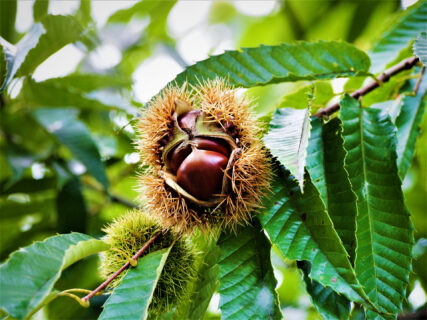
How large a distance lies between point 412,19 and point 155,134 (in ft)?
3.73

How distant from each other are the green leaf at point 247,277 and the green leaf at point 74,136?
0.90 meters

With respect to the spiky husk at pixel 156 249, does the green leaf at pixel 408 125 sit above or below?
above

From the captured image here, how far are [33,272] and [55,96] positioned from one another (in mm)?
1234

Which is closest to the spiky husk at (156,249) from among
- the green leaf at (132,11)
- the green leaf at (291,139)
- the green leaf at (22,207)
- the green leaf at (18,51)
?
the green leaf at (291,139)

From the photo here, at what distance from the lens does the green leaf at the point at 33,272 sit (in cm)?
71

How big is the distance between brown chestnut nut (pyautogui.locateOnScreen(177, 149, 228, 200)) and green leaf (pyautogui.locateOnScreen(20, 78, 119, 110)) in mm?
954

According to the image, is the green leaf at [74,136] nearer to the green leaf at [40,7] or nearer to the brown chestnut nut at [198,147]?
the green leaf at [40,7]

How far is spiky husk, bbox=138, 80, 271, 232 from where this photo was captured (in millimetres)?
970

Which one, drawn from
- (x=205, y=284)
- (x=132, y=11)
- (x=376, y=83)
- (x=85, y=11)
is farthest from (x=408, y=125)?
(x=132, y=11)

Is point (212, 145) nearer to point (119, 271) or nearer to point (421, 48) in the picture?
point (119, 271)

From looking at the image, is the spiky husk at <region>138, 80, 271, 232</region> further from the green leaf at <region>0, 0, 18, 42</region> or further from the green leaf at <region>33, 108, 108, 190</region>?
the green leaf at <region>0, 0, 18, 42</region>

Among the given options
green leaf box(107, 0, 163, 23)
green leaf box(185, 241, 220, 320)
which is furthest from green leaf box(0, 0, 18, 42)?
green leaf box(185, 241, 220, 320)

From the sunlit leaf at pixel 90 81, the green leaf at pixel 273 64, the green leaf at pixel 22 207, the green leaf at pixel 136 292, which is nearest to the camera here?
the green leaf at pixel 136 292

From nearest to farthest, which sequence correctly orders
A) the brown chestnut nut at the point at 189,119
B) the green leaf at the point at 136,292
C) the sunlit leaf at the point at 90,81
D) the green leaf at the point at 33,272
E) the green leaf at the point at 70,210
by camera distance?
the green leaf at the point at 33,272
the green leaf at the point at 136,292
the brown chestnut nut at the point at 189,119
the green leaf at the point at 70,210
the sunlit leaf at the point at 90,81
